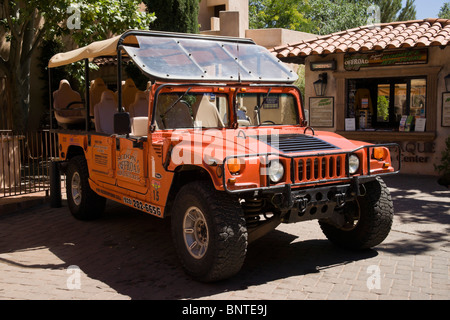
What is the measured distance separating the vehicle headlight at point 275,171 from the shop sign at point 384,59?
26.9 feet

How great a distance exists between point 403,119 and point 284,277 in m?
8.25

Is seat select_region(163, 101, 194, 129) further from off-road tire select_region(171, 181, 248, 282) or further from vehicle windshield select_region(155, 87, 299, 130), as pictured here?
off-road tire select_region(171, 181, 248, 282)

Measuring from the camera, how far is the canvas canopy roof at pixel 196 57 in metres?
5.72

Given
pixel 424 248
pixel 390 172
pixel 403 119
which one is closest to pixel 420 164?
pixel 403 119

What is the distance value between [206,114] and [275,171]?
1510 mm

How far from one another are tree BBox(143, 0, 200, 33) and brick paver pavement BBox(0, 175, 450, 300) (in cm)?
758

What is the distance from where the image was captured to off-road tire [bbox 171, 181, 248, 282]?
4621 millimetres

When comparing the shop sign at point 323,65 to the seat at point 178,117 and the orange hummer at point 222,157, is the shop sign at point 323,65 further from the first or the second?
the seat at point 178,117

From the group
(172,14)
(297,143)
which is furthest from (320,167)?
(172,14)

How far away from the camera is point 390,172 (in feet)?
18.0

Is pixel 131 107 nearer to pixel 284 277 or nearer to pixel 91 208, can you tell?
pixel 91 208

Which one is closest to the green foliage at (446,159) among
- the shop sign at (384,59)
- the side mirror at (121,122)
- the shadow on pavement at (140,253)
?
the shop sign at (384,59)

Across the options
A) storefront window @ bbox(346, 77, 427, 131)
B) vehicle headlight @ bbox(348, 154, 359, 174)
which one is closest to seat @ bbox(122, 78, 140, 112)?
vehicle headlight @ bbox(348, 154, 359, 174)

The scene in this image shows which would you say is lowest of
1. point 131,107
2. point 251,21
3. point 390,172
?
point 390,172
